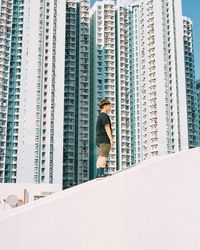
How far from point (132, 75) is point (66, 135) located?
1506 cm

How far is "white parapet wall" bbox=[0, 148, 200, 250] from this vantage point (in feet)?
15.1

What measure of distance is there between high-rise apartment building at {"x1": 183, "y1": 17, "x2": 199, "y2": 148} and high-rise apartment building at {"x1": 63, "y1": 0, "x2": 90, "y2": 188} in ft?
48.6

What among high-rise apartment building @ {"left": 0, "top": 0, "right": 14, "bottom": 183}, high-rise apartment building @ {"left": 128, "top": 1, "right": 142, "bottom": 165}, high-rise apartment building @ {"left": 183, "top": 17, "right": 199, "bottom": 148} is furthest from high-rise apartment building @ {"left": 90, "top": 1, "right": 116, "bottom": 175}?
high-rise apartment building @ {"left": 0, "top": 0, "right": 14, "bottom": 183}

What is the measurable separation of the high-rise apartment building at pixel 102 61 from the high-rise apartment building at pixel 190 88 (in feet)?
36.1

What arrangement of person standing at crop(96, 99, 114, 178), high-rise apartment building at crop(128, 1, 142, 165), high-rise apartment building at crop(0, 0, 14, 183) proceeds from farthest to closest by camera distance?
high-rise apartment building at crop(128, 1, 142, 165)
high-rise apartment building at crop(0, 0, 14, 183)
person standing at crop(96, 99, 114, 178)

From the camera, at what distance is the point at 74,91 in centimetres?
5700

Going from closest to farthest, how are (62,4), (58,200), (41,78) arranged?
(58,200)
(41,78)
(62,4)

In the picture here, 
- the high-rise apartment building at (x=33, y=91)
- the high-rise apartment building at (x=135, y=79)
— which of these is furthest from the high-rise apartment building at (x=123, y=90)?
the high-rise apartment building at (x=33, y=91)

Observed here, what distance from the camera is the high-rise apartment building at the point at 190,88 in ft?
197

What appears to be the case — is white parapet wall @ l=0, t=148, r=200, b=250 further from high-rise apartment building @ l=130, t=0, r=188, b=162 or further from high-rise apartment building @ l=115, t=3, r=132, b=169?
high-rise apartment building @ l=115, t=3, r=132, b=169

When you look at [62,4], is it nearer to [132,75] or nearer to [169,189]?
[132,75]

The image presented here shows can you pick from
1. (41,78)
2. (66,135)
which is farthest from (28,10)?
(66,135)

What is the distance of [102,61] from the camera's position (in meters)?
60.0

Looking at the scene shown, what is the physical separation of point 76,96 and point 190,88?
17.2m
